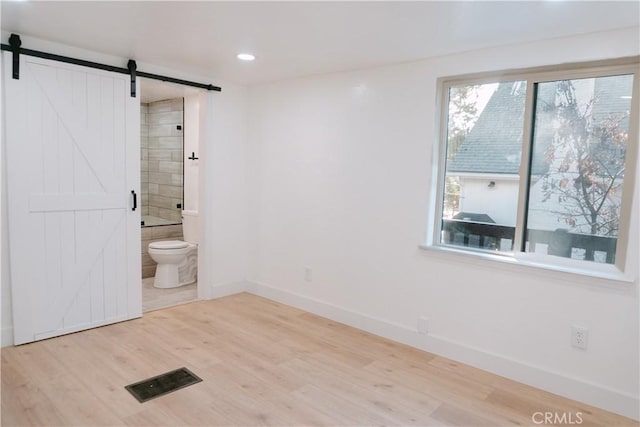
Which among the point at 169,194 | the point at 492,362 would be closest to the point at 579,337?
the point at 492,362

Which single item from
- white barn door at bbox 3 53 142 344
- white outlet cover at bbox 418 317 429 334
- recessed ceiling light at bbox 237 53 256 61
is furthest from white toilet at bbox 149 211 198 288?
white outlet cover at bbox 418 317 429 334

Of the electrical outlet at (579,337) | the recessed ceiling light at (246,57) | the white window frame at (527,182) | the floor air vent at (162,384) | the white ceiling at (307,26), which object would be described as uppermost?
the recessed ceiling light at (246,57)

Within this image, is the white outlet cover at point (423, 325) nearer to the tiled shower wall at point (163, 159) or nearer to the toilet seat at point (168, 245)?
the toilet seat at point (168, 245)

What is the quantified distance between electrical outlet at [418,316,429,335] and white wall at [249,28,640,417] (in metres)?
0.03

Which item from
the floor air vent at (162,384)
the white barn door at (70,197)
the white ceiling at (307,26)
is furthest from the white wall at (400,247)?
the floor air vent at (162,384)

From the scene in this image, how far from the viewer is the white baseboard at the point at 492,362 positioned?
8.30 feet

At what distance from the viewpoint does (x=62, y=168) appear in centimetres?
324

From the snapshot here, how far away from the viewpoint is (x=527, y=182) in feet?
9.46

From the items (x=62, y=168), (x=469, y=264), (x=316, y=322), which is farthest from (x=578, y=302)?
(x=62, y=168)

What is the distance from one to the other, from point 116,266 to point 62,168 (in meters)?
0.90

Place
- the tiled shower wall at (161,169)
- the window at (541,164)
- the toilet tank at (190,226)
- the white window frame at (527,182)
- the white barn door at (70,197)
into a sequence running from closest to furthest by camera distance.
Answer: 1. the white window frame at (527,182)
2. the window at (541,164)
3. the white barn door at (70,197)
4. the toilet tank at (190,226)
5. the tiled shower wall at (161,169)

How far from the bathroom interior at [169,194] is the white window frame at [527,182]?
270 centimetres

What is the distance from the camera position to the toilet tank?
5.11 m

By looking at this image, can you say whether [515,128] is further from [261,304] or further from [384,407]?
[261,304]
